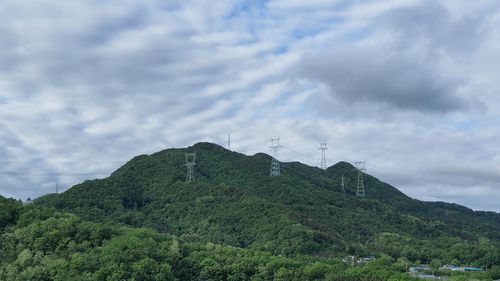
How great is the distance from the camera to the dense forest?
77125 millimetres

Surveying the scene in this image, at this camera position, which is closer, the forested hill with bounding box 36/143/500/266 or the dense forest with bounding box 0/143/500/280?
the dense forest with bounding box 0/143/500/280

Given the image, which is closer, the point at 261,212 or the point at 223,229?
the point at 223,229

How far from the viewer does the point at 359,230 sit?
440 ft

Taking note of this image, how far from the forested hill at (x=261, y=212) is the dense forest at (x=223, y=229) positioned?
12.5 inches

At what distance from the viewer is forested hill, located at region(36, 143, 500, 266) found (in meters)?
116

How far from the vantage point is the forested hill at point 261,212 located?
116 m

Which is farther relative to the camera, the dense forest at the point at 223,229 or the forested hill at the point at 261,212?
the forested hill at the point at 261,212

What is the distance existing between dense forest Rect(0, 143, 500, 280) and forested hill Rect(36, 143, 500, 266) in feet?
1.04

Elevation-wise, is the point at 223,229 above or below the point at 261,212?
below

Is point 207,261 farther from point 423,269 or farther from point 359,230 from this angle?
point 359,230

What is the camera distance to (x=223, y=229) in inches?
4980

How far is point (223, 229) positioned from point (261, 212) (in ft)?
29.1

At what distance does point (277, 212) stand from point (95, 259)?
191ft

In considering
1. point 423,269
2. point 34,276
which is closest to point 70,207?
point 34,276
